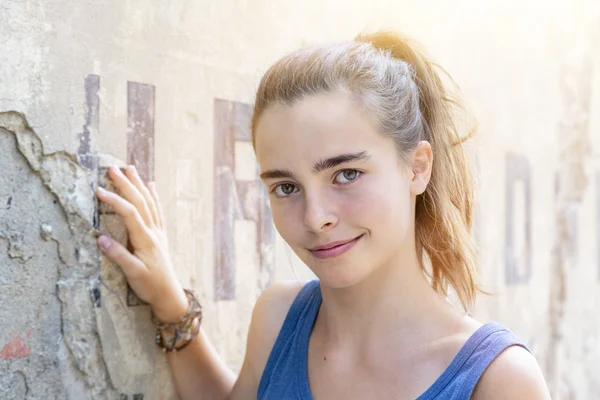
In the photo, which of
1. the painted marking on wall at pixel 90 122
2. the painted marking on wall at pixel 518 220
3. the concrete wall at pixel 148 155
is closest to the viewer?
the concrete wall at pixel 148 155

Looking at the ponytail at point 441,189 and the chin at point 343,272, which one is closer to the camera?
the chin at point 343,272

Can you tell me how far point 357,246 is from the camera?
1453 millimetres

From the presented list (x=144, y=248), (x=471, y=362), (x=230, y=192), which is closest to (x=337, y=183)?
(x=471, y=362)

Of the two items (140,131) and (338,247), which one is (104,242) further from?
(338,247)

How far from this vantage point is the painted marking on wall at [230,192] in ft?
6.77

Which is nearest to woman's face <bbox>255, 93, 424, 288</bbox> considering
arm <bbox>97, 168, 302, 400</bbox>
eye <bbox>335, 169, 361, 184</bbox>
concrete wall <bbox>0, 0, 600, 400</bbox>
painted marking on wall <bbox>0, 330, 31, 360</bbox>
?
eye <bbox>335, 169, 361, 184</bbox>

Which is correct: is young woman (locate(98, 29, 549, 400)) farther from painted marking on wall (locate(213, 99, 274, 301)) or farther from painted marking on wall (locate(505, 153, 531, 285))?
painted marking on wall (locate(505, 153, 531, 285))

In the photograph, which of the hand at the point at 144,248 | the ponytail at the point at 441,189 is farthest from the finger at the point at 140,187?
the ponytail at the point at 441,189

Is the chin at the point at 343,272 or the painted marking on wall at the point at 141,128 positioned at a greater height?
the painted marking on wall at the point at 141,128

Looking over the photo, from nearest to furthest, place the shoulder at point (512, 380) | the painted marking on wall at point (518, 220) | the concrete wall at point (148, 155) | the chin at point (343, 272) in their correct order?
the shoulder at point (512, 380) < the chin at point (343, 272) < the concrete wall at point (148, 155) < the painted marking on wall at point (518, 220)

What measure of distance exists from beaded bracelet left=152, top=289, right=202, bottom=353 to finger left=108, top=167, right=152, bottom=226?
0.82ft

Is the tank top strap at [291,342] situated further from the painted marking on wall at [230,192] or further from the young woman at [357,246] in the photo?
the painted marking on wall at [230,192]

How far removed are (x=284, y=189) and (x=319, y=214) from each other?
124 millimetres

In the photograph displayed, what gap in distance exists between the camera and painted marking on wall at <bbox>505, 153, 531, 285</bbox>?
10.6 ft
